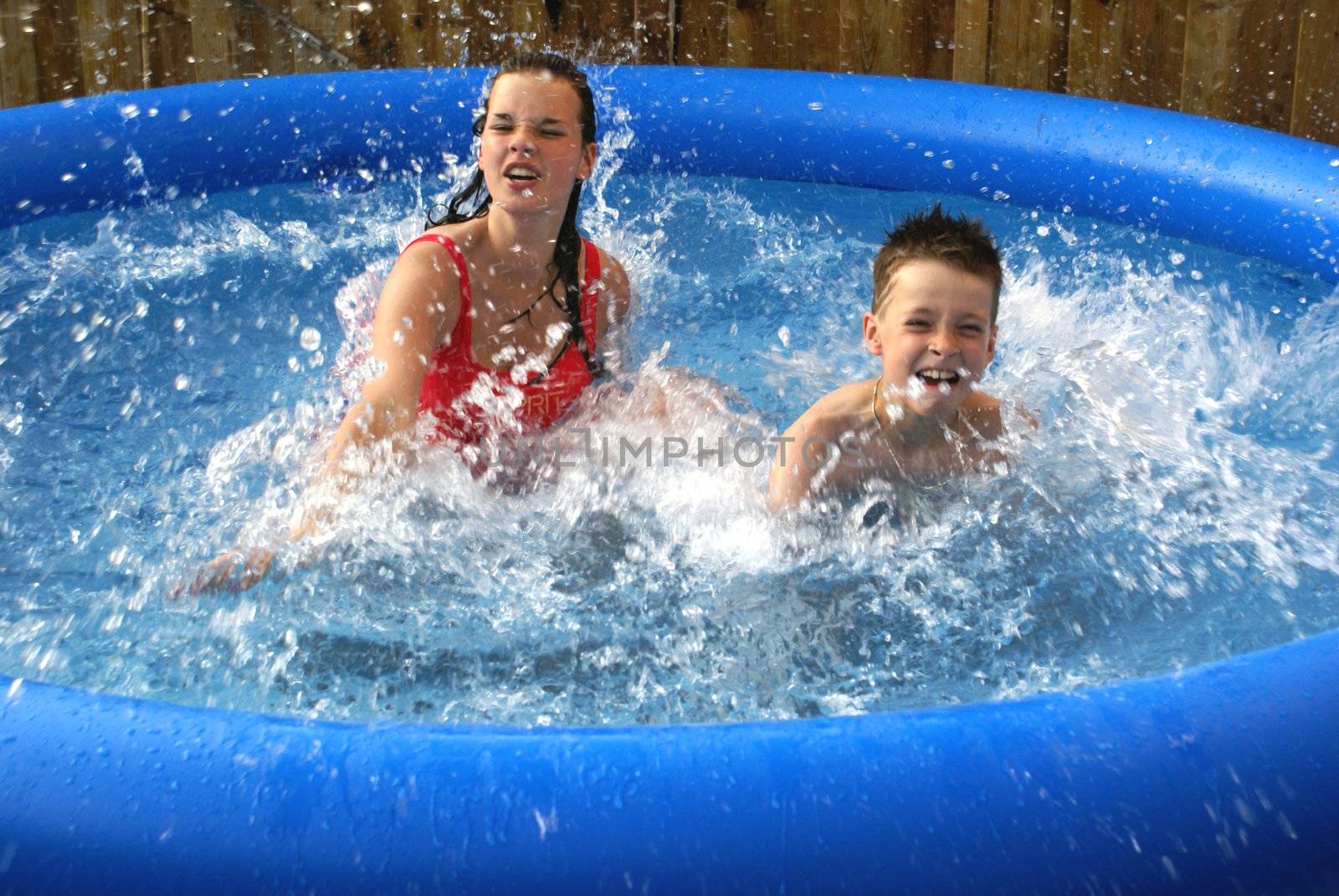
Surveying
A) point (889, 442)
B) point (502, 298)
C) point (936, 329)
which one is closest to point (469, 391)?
point (502, 298)

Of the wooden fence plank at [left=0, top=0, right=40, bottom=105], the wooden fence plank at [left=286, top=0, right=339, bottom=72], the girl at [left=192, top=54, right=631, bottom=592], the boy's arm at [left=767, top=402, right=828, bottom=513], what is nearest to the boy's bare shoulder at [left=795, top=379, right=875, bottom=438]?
the boy's arm at [left=767, top=402, right=828, bottom=513]

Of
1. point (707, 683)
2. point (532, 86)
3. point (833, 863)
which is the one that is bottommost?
point (707, 683)

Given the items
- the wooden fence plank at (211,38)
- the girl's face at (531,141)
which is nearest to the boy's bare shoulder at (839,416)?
the girl's face at (531,141)

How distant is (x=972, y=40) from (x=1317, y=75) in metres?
1.11

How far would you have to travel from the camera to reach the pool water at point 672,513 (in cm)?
193

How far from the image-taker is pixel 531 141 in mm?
2461

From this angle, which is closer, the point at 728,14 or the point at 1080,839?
the point at 1080,839

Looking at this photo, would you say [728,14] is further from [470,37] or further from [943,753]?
[943,753]

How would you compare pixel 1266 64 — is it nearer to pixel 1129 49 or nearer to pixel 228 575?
pixel 1129 49

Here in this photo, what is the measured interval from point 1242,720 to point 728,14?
3.97 m

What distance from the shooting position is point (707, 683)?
74.3 inches

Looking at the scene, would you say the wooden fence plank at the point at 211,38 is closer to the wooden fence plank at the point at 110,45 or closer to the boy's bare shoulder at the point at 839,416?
the wooden fence plank at the point at 110,45

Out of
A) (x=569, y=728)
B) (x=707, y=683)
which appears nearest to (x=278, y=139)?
(x=707, y=683)

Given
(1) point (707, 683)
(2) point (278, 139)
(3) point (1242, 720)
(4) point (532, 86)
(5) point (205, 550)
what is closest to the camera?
(3) point (1242, 720)
